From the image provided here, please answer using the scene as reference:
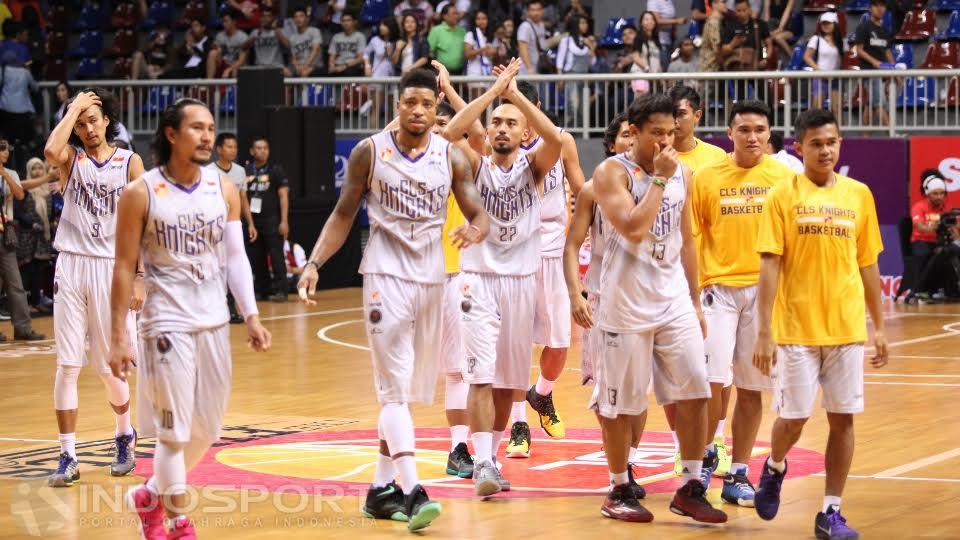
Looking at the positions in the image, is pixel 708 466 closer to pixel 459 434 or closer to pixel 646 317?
pixel 646 317

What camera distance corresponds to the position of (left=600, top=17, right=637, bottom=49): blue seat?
25.2 meters

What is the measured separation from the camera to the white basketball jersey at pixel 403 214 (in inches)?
327

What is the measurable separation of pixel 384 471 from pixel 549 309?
2.52m

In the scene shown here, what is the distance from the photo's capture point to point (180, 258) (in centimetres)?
740

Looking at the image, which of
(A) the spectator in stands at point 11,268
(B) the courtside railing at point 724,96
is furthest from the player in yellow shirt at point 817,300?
(B) the courtside railing at point 724,96

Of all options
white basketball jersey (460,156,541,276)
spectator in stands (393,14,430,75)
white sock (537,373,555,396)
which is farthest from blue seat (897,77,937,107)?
white basketball jersey (460,156,541,276)

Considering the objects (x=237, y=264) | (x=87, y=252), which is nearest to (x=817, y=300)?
(x=237, y=264)

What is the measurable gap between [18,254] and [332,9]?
9.69m

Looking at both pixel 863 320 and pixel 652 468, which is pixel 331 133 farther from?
pixel 863 320

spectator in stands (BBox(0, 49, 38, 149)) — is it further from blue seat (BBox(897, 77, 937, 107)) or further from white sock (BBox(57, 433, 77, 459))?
white sock (BBox(57, 433, 77, 459))

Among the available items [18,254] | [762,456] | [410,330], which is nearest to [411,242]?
[410,330]

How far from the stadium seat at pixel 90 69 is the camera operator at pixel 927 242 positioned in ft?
51.2

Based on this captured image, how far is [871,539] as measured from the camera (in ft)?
25.6

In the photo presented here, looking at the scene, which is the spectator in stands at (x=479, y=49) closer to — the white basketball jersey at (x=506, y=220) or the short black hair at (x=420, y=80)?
the white basketball jersey at (x=506, y=220)
